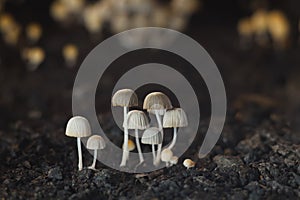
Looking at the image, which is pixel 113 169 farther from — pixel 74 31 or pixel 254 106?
pixel 74 31

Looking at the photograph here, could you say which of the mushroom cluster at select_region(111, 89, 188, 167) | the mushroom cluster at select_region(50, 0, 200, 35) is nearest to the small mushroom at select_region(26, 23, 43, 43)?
the mushroom cluster at select_region(50, 0, 200, 35)

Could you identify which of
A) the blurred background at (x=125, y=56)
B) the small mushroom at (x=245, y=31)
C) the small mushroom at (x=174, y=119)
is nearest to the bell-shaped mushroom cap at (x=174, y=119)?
the small mushroom at (x=174, y=119)

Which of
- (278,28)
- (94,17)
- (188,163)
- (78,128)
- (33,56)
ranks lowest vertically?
(188,163)

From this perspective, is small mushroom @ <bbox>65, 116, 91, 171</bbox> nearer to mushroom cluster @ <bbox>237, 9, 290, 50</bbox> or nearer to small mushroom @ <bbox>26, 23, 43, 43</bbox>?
small mushroom @ <bbox>26, 23, 43, 43</bbox>

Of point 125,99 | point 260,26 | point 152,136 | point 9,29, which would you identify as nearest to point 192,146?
point 152,136

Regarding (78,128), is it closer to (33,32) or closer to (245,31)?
(33,32)

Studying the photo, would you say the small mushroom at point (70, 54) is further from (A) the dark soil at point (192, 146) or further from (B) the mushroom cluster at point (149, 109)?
(B) the mushroom cluster at point (149, 109)
